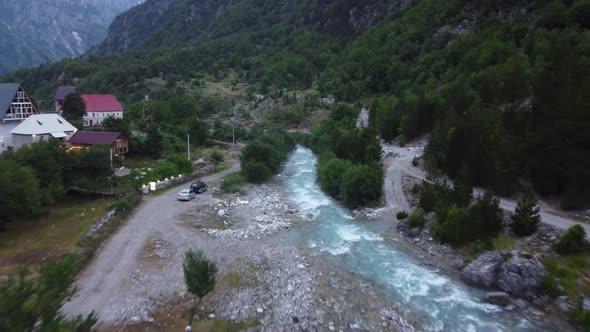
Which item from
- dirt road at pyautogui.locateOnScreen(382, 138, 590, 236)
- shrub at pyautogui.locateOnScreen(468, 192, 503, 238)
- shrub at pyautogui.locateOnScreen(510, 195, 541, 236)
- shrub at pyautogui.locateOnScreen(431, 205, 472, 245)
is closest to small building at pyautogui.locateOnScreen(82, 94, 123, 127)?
dirt road at pyautogui.locateOnScreen(382, 138, 590, 236)

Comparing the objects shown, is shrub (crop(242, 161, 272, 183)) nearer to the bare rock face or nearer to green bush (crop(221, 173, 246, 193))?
green bush (crop(221, 173, 246, 193))

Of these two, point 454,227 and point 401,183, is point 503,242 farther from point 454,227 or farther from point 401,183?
point 401,183

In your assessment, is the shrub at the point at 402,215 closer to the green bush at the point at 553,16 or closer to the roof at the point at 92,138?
the roof at the point at 92,138

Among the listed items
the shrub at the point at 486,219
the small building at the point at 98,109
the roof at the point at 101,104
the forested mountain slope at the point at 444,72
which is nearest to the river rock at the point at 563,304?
the shrub at the point at 486,219

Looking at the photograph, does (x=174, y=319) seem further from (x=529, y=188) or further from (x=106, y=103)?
(x=106, y=103)

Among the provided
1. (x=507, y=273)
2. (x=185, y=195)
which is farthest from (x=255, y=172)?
(x=507, y=273)
